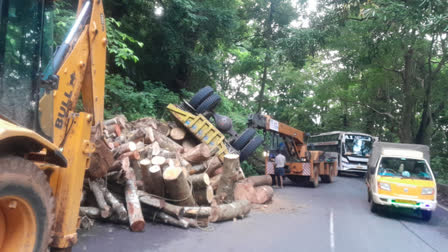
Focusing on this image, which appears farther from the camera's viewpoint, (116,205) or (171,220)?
(171,220)

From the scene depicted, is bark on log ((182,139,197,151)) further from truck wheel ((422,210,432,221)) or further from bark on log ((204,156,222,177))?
truck wheel ((422,210,432,221))

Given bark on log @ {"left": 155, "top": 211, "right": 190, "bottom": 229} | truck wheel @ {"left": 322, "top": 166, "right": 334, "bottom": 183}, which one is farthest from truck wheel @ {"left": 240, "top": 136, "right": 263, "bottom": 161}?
truck wheel @ {"left": 322, "top": 166, "right": 334, "bottom": 183}

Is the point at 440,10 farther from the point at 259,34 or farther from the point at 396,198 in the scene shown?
the point at 259,34

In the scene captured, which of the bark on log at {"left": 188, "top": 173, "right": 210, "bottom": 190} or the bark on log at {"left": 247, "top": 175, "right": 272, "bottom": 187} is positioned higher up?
the bark on log at {"left": 188, "top": 173, "right": 210, "bottom": 190}

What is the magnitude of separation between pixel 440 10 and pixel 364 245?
6999 millimetres

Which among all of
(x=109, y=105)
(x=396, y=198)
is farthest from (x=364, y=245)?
(x=109, y=105)

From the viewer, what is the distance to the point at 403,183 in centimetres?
1104

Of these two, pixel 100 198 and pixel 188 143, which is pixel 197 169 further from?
pixel 100 198

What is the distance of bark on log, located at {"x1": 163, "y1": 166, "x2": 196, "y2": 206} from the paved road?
0.79 meters

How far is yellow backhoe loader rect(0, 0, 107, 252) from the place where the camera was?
11.5 ft

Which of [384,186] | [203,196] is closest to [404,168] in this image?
[384,186]

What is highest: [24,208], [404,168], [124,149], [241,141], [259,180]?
[241,141]

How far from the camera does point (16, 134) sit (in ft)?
10.6

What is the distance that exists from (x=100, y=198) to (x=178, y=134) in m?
5.95
